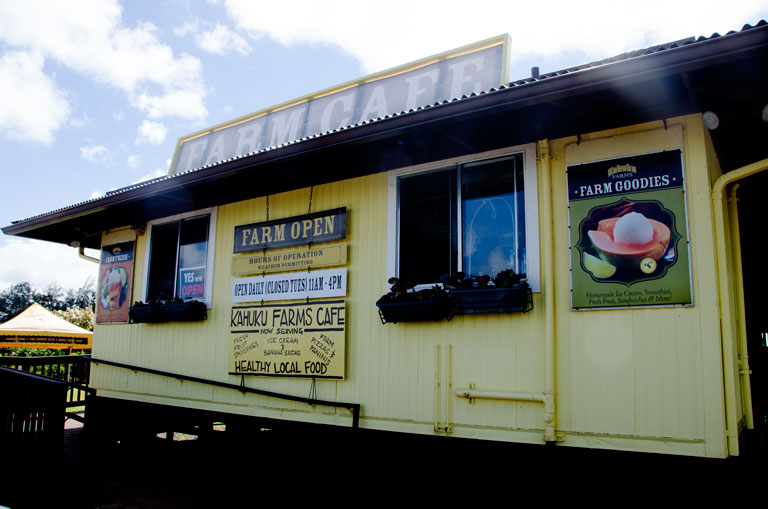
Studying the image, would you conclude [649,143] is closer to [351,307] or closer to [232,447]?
[351,307]

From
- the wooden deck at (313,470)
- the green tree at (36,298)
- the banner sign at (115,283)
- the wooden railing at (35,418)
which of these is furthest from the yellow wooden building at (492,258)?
the green tree at (36,298)

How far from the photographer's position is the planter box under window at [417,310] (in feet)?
16.7

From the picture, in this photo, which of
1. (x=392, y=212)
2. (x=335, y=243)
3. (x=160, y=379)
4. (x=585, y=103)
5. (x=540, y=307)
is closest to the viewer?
(x=585, y=103)

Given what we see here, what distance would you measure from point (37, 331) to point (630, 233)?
783 inches

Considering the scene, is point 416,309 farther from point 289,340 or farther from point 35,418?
point 35,418

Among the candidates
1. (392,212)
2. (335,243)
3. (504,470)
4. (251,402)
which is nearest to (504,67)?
(392,212)

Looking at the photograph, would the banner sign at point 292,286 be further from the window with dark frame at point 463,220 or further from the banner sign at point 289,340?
the window with dark frame at point 463,220

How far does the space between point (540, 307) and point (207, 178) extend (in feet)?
12.7

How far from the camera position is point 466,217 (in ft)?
17.3

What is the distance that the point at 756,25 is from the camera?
135 inches

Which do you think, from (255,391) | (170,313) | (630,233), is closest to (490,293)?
(630,233)

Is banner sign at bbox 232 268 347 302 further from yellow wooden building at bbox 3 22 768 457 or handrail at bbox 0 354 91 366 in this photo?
handrail at bbox 0 354 91 366

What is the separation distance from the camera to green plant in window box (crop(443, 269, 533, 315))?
469 centimetres

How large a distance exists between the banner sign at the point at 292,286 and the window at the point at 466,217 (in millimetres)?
732
